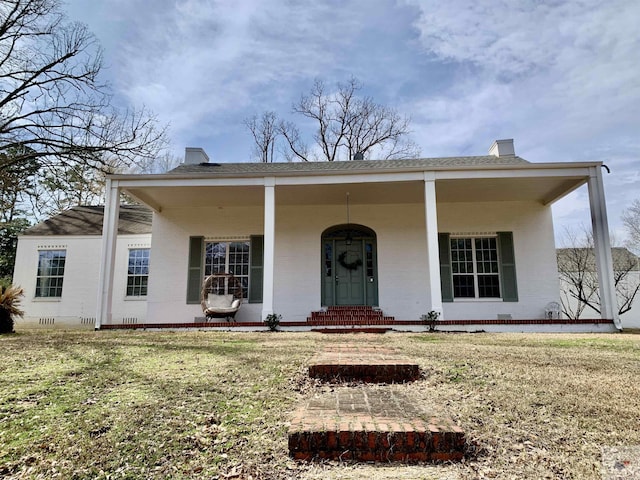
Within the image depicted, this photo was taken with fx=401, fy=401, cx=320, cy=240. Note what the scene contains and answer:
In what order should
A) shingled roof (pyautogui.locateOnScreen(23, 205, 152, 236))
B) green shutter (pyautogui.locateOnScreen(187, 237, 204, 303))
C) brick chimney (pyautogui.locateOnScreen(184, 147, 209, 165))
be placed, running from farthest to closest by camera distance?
shingled roof (pyautogui.locateOnScreen(23, 205, 152, 236)) < brick chimney (pyautogui.locateOnScreen(184, 147, 209, 165)) < green shutter (pyautogui.locateOnScreen(187, 237, 204, 303))

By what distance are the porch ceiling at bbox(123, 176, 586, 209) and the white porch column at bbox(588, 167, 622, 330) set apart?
1.64 ft

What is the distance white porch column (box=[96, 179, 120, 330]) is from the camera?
349 inches

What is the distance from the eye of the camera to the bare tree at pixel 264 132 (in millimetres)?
25406

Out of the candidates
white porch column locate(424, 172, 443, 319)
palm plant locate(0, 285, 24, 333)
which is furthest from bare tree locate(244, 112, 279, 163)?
palm plant locate(0, 285, 24, 333)

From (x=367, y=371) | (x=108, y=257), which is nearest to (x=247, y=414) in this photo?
(x=367, y=371)

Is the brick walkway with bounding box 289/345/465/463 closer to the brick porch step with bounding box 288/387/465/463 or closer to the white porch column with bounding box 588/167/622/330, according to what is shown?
the brick porch step with bounding box 288/387/465/463

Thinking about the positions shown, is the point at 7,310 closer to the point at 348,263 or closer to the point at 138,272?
the point at 138,272

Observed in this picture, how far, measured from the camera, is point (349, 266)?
432 inches

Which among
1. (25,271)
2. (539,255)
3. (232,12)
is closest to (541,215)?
(539,255)

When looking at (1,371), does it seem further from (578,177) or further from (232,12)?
(578,177)

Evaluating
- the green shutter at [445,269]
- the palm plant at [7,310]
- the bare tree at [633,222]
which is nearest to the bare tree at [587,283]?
the bare tree at [633,222]

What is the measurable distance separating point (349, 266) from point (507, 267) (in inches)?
165

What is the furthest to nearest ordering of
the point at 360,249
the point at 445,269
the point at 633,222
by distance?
the point at 633,222 < the point at 360,249 < the point at 445,269

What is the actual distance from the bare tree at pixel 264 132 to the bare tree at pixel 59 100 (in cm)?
1373
